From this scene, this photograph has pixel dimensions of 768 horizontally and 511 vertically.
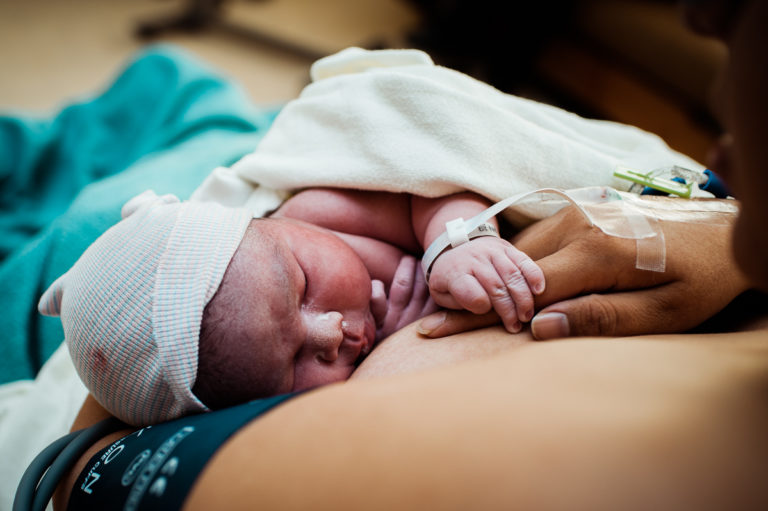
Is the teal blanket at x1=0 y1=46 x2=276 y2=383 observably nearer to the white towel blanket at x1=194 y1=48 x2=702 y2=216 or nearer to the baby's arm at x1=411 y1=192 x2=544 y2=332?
the white towel blanket at x1=194 y1=48 x2=702 y2=216

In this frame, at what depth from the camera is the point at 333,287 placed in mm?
787

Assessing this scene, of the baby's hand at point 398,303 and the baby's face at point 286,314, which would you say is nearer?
the baby's face at point 286,314

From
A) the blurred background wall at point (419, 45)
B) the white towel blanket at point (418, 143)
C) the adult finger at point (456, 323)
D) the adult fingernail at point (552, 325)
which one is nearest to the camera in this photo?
the adult fingernail at point (552, 325)

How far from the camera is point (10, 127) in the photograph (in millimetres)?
1350

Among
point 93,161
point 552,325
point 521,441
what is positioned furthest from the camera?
point 93,161

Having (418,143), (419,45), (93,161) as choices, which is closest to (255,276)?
(418,143)

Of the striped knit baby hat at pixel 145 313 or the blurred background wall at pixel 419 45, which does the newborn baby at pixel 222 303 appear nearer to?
the striped knit baby hat at pixel 145 313

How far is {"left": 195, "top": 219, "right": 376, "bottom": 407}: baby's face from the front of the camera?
0.68m

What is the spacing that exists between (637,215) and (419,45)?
243 centimetres

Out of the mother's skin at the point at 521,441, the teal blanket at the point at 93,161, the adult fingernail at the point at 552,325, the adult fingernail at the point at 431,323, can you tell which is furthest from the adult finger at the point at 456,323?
the teal blanket at the point at 93,161

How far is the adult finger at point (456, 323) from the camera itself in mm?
697

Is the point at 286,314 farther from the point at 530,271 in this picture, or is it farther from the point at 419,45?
the point at 419,45

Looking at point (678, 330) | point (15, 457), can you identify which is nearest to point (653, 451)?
point (678, 330)

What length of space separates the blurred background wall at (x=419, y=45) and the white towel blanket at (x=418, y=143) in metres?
1.45
